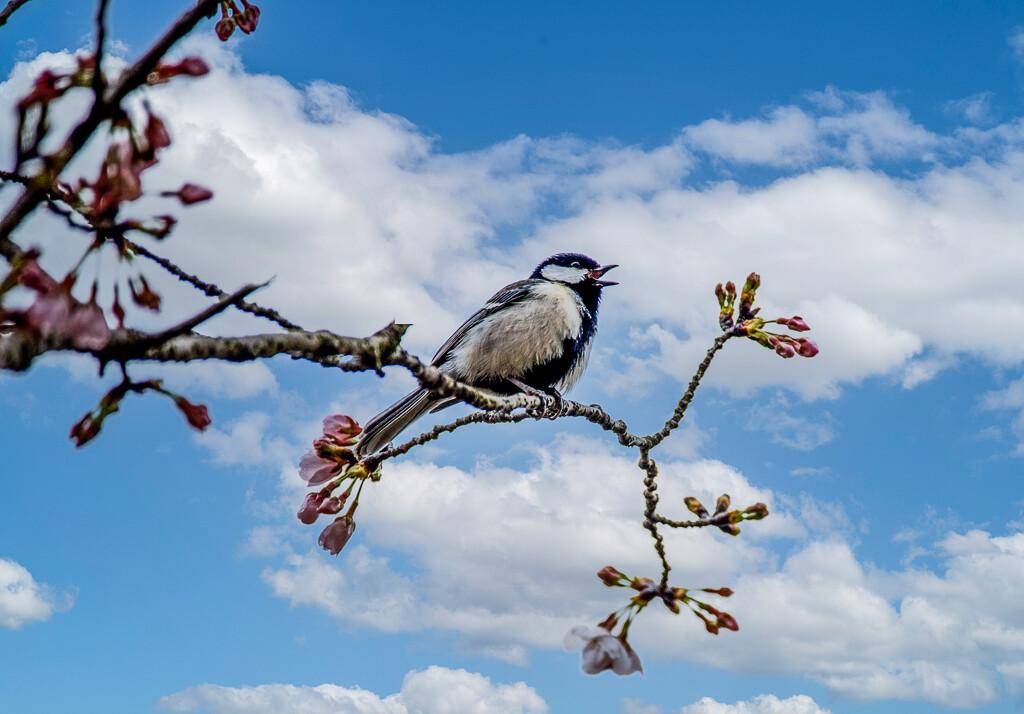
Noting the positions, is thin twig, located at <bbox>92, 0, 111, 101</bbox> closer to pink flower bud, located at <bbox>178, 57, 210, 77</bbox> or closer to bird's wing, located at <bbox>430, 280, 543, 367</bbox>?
pink flower bud, located at <bbox>178, 57, 210, 77</bbox>

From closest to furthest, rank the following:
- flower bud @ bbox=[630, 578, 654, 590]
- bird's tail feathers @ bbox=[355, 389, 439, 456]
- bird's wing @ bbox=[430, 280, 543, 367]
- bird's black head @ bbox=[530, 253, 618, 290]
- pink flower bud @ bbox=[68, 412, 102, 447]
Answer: pink flower bud @ bbox=[68, 412, 102, 447]
flower bud @ bbox=[630, 578, 654, 590]
bird's tail feathers @ bbox=[355, 389, 439, 456]
bird's wing @ bbox=[430, 280, 543, 367]
bird's black head @ bbox=[530, 253, 618, 290]

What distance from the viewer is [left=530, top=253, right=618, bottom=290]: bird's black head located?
7.27 m

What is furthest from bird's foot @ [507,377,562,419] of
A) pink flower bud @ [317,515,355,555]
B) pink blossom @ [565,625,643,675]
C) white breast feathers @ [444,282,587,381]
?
pink blossom @ [565,625,643,675]

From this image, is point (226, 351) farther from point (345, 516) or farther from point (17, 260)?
point (345, 516)

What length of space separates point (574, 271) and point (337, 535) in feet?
17.9

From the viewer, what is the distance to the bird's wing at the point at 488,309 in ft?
21.8

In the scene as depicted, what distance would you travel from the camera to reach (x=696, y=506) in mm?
2795

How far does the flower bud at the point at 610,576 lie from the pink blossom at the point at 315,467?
841 mm

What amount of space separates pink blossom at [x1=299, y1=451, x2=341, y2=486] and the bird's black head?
15.1ft

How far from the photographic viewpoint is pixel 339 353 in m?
1.75

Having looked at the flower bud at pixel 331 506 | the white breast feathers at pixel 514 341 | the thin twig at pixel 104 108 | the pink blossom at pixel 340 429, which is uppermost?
the white breast feathers at pixel 514 341

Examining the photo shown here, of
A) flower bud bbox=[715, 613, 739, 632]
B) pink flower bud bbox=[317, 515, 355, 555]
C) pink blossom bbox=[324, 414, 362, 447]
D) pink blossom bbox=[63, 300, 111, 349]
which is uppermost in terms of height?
pink blossom bbox=[324, 414, 362, 447]

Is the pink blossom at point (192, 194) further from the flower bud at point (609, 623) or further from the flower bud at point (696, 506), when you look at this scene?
the flower bud at point (696, 506)

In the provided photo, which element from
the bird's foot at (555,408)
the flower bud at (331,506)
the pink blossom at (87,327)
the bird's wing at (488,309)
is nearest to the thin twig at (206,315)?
the pink blossom at (87,327)
